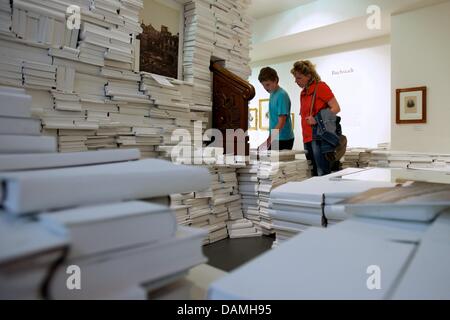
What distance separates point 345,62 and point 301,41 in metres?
1.13

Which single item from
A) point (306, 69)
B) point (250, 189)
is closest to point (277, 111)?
point (306, 69)

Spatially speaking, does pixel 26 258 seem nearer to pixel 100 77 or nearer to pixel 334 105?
pixel 100 77

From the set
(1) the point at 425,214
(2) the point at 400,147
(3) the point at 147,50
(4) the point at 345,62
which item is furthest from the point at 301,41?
(1) the point at 425,214

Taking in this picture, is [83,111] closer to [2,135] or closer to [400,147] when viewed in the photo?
[2,135]

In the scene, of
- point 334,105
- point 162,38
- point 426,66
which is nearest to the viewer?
point 162,38

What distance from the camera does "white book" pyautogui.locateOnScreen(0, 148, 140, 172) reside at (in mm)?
638

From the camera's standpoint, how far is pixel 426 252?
1.88ft

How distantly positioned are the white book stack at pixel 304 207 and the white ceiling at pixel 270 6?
5.57 metres

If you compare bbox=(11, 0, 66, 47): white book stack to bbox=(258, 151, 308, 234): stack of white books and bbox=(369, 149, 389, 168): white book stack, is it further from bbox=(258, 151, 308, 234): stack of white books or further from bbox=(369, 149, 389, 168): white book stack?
bbox=(369, 149, 389, 168): white book stack

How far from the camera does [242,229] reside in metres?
3.38

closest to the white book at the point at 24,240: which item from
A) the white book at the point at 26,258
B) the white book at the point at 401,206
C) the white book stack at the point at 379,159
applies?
the white book at the point at 26,258

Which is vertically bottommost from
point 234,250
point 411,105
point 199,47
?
point 234,250

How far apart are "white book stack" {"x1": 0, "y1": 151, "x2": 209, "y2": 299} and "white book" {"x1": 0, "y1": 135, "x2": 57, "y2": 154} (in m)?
0.30

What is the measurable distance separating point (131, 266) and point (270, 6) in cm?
638
